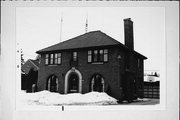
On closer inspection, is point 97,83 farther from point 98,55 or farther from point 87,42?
point 87,42

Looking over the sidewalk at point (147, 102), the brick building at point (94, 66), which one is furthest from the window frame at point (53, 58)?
the sidewalk at point (147, 102)

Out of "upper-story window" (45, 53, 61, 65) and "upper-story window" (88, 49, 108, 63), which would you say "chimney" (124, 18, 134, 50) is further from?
"upper-story window" (45, 53, 61, 65)

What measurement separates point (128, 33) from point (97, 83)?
73 cm

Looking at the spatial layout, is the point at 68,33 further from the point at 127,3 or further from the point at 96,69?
the point at 127,3

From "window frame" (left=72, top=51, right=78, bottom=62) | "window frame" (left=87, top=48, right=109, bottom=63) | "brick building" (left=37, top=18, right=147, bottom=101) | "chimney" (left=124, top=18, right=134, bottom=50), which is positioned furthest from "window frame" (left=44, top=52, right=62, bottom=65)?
"chimney" (left=124, top=18, right=134, bottom=50)

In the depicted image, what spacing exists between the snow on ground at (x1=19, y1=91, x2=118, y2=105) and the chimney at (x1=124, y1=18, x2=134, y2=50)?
69 cm

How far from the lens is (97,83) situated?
289 cm

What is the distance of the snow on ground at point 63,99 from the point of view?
288 cm

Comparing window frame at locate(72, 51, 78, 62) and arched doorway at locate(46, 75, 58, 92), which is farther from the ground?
window frame at locate(72, 51, 78, 62)

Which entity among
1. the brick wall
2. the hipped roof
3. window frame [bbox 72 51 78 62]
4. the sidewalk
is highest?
the hipped roof

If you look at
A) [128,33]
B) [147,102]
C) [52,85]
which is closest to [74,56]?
[52,85]

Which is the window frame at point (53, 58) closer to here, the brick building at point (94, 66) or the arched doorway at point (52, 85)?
the brick building at point (94, 66)

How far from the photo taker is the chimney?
293cm

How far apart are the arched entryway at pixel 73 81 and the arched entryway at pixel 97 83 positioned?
160 mm
